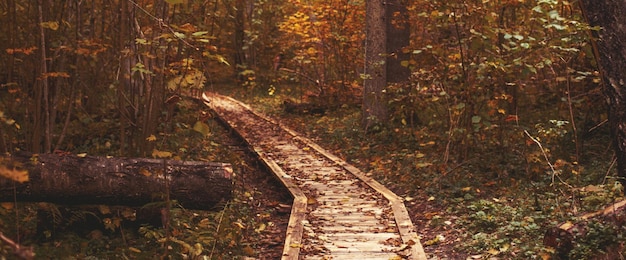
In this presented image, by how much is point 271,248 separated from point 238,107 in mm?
17028

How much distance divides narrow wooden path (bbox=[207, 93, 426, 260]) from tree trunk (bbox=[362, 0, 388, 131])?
2100mm

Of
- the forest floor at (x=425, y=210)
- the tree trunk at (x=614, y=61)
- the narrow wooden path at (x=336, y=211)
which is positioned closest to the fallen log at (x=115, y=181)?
the forest floor at (x=425, y=210)

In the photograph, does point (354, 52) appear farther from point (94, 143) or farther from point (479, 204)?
point (479, 204)

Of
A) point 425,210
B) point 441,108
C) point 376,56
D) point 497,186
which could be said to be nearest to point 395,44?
point 376,56

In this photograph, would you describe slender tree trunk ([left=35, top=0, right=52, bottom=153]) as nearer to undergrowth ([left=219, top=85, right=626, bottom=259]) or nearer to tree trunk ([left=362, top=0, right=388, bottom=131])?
undergrowth ([left=219, top=85, right=626, bottom=259])

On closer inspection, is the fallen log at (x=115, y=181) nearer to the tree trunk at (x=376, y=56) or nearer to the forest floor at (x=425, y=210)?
the forest floor at (x=425, y=210)

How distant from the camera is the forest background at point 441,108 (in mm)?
7008

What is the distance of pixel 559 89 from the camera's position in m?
11.8

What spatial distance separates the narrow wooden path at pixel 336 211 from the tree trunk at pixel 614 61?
2.59 metres

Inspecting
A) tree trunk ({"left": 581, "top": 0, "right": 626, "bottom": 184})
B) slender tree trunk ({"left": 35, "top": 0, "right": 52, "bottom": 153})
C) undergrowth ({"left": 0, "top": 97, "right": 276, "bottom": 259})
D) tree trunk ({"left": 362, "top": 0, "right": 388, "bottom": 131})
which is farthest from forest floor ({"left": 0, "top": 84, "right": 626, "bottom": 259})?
tree trunk ({"left": 362, "top": 0, "right": 388, "bottom": 131})

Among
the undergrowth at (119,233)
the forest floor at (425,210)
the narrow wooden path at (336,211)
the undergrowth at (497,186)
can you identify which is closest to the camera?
the undergrowth at (119,233)

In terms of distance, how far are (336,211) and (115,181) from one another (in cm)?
364

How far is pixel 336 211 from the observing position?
8.70 meters

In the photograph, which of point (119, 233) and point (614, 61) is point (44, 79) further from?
point (614, 61)
